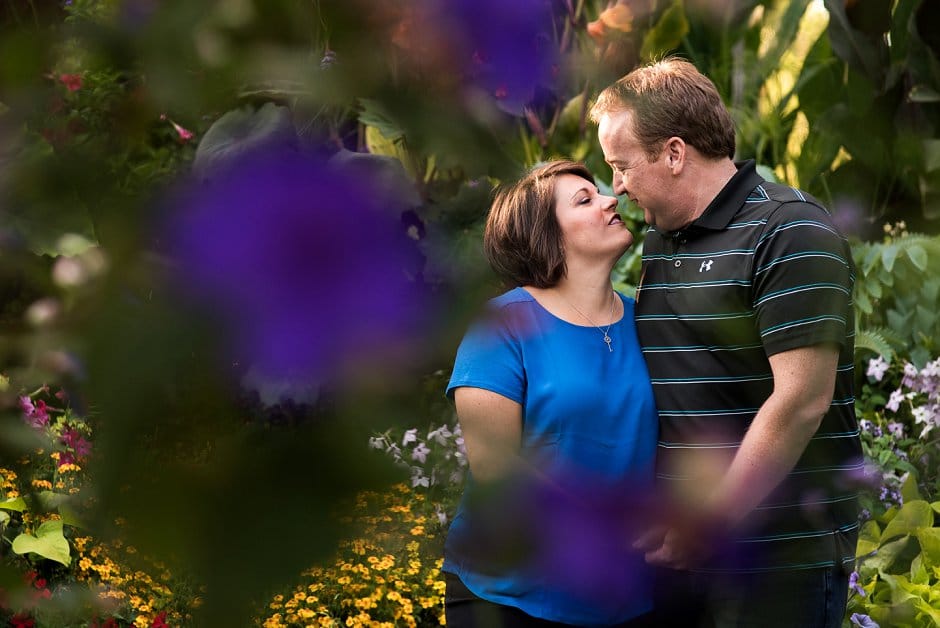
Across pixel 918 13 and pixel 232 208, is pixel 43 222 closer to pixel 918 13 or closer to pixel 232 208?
pixel 232 208

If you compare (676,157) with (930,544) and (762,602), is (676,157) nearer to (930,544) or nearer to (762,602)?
(762,602)

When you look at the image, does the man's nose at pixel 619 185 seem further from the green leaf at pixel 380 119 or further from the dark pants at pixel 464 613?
the green leaf at pixel 380 119

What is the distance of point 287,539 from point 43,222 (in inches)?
4.3

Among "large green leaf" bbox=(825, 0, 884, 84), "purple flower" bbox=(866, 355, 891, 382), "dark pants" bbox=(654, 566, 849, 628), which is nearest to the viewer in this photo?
"dark pants" bbox=(654, 566, 849, 628)

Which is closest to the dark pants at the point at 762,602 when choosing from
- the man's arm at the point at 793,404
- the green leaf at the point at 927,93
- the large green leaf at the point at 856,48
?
the man's arm at the point at 793,404

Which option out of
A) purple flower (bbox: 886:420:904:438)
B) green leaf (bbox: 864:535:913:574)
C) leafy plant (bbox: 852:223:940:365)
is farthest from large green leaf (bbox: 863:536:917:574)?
leafy plant (bbox: 852:223:940:365)

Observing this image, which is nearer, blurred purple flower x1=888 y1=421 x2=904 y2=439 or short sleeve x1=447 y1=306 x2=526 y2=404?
short sleeve x1=447 y1=306 x2=526 y2=404

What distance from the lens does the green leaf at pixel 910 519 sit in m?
2.68

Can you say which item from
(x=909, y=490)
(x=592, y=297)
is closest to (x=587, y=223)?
(x=592, y=297)

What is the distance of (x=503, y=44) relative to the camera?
233 mm

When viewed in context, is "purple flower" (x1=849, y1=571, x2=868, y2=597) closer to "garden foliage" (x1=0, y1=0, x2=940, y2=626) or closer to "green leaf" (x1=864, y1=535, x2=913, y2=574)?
"green leaf" (x1=864, y1=535, x2=913, y2=574)

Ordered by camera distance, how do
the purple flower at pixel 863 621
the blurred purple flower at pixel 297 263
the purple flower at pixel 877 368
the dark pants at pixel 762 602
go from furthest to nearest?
the purple flower at pixel 877 368 → the purple flower at pixel 863 621 → the dark pants at pixel 762 602 → the blurred purple flower at pixel 297 263

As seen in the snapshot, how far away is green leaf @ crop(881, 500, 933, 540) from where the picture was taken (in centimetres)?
268

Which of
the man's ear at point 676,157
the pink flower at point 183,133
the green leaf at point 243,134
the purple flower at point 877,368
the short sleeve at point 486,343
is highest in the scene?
the man's ear at point 676,157
